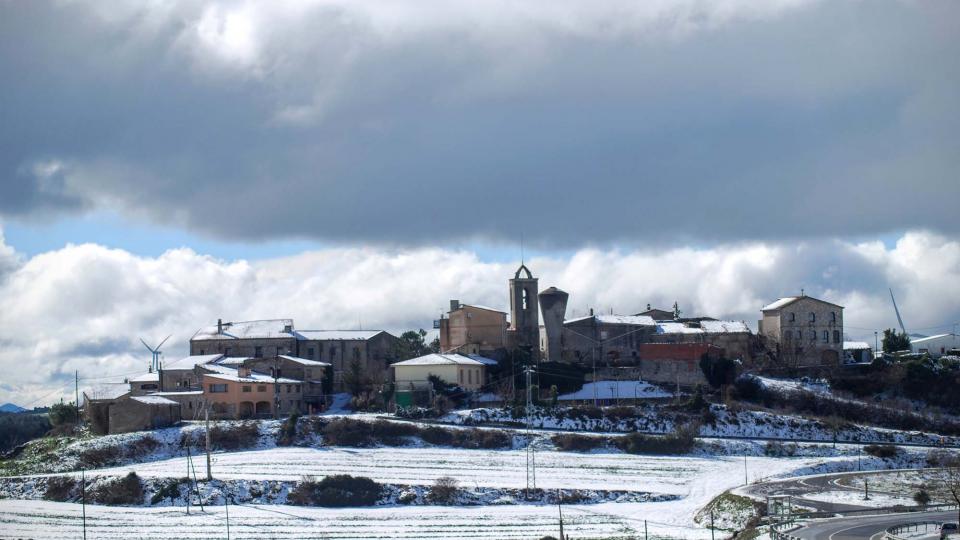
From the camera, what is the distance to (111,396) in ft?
302

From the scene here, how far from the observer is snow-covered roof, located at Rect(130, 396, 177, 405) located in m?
88.5

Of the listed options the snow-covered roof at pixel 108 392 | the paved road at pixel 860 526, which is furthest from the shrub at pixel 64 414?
the paved road at pixel 860 526

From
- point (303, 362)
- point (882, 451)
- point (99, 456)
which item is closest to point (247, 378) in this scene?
point (303, 362)

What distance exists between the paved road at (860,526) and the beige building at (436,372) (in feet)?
143

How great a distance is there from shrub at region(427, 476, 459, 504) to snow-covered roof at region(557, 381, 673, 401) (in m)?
25.4

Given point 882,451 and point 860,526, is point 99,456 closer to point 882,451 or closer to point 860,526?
point 860,526

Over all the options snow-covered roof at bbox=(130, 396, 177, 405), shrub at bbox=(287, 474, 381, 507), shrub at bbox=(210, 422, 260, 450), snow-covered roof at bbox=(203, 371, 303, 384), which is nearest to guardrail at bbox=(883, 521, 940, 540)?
shrub at bbox=(287, 474, 381, 507)

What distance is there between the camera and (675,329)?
10800cm

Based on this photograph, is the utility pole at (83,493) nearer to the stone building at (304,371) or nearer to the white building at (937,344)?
the stone building at (304,371)

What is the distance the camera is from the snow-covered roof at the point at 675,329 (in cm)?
10641

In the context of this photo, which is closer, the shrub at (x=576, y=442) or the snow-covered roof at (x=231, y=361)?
the shrub at (x=576, y=442)

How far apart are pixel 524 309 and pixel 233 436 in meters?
32.2

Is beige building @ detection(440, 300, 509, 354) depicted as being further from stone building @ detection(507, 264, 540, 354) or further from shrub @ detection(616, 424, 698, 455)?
shrub @ detection(616, 424, 698, 455)

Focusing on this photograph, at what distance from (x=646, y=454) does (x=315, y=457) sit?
20596 mm
